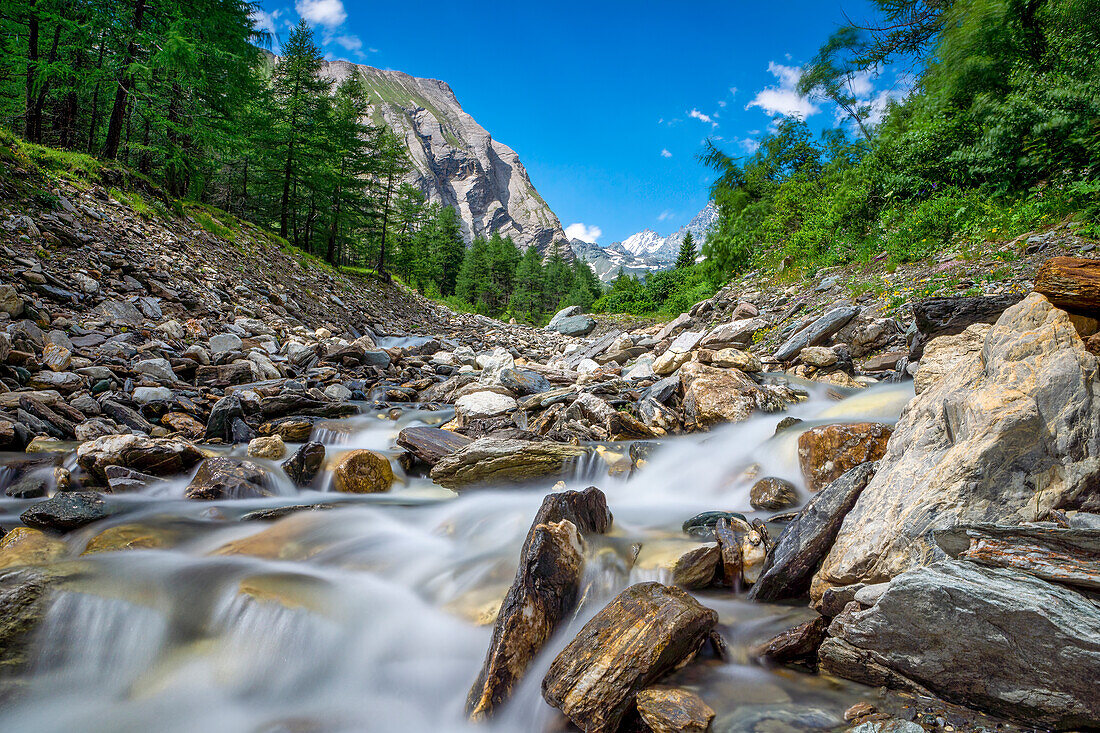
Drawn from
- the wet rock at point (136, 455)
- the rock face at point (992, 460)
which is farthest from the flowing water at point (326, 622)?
the rock face at point (992, 460)

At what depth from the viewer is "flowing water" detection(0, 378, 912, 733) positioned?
2881 millimetres

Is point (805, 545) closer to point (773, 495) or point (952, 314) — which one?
point (773, 495)

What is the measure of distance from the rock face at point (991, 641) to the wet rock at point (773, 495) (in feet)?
7.95

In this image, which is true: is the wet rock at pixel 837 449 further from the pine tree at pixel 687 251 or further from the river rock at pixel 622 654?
the pine tree at pixel 687 251

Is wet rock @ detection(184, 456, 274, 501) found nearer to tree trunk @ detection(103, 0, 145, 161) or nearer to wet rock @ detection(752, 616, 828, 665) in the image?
wet rock @ detection(752, 616, 828, 665)

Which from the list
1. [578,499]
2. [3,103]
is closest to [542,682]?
[578,499]

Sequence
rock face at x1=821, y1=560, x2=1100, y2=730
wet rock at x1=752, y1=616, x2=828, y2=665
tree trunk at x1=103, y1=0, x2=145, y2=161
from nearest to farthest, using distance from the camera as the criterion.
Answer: rock face at x1=821, y1=560, x2=1100, y2=730, wet rock at x1=752, y1=616, x2=828, y2=665, tree trunk at x1=103, y1=0, x2=145, y2=161

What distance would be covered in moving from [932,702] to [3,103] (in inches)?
1191

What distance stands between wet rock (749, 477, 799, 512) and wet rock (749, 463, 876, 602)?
1.24 meters

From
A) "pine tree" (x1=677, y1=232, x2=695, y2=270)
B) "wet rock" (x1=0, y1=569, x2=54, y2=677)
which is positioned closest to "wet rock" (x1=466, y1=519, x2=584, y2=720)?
"wet rock" (x1=0, y1=569, x2=54, y2=677)

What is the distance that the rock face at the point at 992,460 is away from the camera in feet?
8.35

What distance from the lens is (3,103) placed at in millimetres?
17922

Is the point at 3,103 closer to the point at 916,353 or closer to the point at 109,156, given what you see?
the point at 109,156

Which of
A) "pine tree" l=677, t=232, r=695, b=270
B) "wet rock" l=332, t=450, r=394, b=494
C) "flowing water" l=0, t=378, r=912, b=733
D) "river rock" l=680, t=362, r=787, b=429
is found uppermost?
"pine tree" l=677, t=232, r=695, b=270
